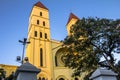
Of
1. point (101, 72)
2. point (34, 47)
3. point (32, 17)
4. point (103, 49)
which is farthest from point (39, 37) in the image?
point (101, 72)

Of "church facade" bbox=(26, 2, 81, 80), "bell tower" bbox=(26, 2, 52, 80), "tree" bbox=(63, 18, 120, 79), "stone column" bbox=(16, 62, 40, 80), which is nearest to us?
"stone column" bbox=(16, 62, 40, 80)

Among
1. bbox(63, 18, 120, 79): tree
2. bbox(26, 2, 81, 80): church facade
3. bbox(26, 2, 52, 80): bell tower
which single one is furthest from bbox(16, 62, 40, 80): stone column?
bbox(26, 2, 52, 80): bell tower

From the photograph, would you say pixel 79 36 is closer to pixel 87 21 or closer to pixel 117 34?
pixel 87 21

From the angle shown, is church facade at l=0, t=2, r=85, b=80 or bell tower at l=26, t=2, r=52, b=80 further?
church facade at l=0, t=2, r=85, b=80

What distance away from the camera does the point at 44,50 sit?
98.4 ft

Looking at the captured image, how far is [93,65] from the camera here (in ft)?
56.0

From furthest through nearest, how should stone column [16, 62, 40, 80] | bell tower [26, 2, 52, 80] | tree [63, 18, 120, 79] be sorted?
bell tower [26, 2, 52, 80] < tree [63, 18, 120, 79] < stone column [16, 62, 40, 80]

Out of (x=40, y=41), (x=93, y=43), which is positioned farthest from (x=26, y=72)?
(x=40, y=41)

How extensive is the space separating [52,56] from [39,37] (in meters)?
4.14

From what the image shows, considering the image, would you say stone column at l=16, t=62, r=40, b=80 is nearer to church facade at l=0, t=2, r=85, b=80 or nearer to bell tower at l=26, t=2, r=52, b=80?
church facade at l=0, t=2, r=85, b=80

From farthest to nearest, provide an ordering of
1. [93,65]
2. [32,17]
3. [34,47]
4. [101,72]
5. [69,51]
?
[32,17]
[34,47]
[69,51]
[93,65]
[101,72]

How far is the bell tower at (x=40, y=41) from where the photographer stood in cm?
2820

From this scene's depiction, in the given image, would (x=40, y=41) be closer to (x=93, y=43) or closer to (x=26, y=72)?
(x=93, y=43)

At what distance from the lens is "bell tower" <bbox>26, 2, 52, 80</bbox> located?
28203 mm
